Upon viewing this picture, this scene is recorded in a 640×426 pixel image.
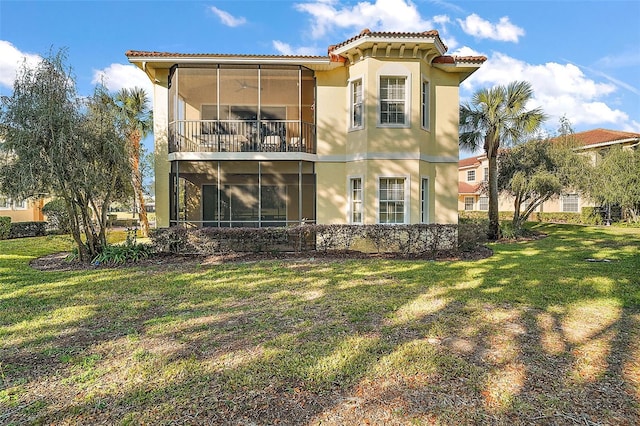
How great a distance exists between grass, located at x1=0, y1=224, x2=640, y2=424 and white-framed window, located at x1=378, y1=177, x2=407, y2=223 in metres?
5.13

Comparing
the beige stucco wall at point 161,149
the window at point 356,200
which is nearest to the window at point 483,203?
the window at point 356,200

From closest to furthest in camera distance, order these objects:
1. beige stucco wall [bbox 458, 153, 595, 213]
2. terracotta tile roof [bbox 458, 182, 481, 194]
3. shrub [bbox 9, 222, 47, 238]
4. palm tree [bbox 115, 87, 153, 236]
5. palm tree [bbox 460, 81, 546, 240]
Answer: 1. palm tree [bbox 460, 81, 546, 240]
2. shrub [bbox 9, 222, 47, 238]
3. palm tree [bbox 115, 87, 153, 236]
4. beige stucco wall [bbox 458, 153, 595, 213]
5. terracotta tile roof [bbox 458, 182, 481, 194]

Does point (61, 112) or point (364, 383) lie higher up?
point (61, 112)

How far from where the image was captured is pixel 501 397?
3346 mm

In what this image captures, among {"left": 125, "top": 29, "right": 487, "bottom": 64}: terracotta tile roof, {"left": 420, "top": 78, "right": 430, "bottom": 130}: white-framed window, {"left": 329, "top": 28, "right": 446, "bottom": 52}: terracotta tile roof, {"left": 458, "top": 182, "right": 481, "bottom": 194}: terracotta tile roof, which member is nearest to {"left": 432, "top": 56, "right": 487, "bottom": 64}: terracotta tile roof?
{"left": 125, "top": 29, "right": 487, "bottom": 64}: terracotta tile roof

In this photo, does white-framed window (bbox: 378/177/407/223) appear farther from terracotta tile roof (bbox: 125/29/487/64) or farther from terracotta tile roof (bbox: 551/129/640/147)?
terracotta tile roof (bbox: 551/129/640/147)

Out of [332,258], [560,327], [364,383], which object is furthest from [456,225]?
→ [364,383]

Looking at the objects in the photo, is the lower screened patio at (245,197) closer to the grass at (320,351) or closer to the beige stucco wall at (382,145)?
the beige stucco wall at (382,145)

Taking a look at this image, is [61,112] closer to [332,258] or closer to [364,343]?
[332,258]

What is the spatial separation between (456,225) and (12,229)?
22.6 m

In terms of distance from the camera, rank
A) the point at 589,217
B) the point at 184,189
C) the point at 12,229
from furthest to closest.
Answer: the point at 589,217 < the point at 12,229 < the point at 184,189

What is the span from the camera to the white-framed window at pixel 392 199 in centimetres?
1342

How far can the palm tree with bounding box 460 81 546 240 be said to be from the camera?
1636 centimetres

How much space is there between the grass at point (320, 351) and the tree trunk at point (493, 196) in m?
9.95
